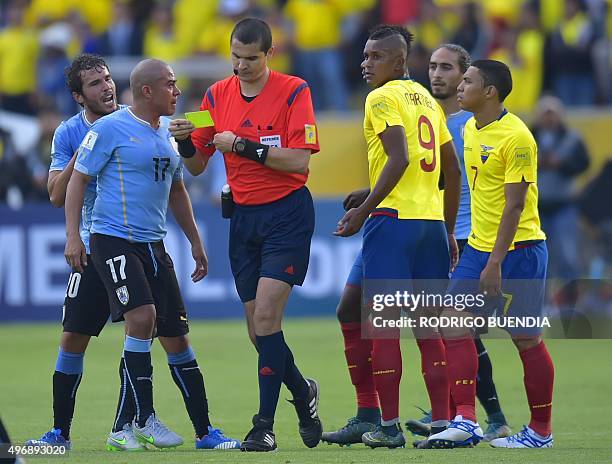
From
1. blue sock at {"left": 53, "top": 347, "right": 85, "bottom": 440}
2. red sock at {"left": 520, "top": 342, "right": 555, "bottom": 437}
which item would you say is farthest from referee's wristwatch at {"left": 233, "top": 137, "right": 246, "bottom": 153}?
red sock at {"left": 520, "top": 342, "right": 555, "bottom": 437}

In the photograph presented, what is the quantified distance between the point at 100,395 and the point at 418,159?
4.48 m

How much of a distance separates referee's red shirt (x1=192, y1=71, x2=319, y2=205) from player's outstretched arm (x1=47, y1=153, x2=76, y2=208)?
106cm

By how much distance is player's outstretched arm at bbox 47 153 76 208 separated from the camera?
29.7 feet

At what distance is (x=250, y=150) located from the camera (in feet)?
28.2

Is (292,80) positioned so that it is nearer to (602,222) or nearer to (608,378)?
(608,378)

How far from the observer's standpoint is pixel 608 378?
520 inches

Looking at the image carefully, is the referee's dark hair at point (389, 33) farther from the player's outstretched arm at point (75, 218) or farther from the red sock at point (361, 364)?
the player's outstretched arm at point (75, 218)

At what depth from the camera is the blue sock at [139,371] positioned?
345 inches

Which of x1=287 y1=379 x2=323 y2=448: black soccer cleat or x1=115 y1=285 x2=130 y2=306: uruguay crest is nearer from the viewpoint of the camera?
x1=115 y1=285 x2=130 y2=306: uruguay crest

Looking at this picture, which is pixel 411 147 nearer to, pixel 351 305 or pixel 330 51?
pixel 351 305

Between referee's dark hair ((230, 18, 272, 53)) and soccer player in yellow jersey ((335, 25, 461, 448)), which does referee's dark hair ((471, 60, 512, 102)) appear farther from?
referee's dark hair ((230, 18, 272, 53))

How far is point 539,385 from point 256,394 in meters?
3.80

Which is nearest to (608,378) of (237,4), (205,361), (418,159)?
(205,361)

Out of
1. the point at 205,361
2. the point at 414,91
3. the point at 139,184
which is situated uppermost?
the point at 414,91
